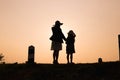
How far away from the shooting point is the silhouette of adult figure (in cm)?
2144

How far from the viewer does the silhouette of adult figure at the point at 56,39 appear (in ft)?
70.4
